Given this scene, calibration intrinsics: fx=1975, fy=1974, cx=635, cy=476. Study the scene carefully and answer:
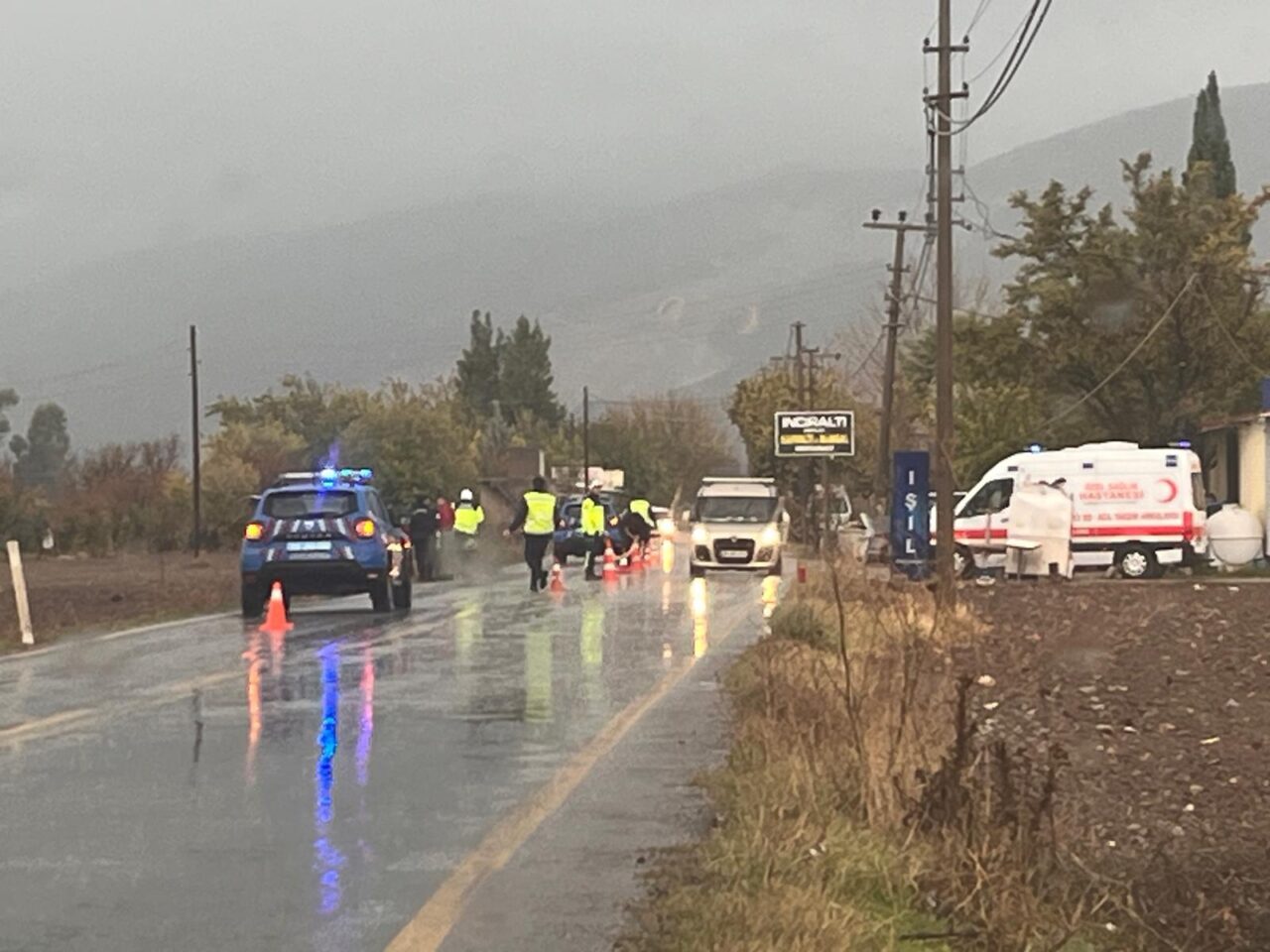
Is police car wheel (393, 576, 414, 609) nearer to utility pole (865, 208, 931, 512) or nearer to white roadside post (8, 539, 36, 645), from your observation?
white roadside post (8, 539, 36, 645)

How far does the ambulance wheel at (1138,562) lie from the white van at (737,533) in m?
6.46

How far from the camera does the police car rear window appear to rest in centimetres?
2417

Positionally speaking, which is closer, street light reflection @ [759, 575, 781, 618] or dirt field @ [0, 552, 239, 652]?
dirt field @ [0, 552, 239, 652]

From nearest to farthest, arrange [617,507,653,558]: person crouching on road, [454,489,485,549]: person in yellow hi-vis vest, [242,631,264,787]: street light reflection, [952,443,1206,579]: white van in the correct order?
1. [242,631,264,787]: street light reflection
2. [952,443,1206,579]: white van
3. [454,489,485,549]: person in yellow hi-vis vest
4. [617,507,653,558]: person crouching on road

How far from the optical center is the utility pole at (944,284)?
23734 millimetres

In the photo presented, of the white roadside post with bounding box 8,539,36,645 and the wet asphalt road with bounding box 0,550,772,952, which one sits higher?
the white roadside post with bounding box 8,539,36,645

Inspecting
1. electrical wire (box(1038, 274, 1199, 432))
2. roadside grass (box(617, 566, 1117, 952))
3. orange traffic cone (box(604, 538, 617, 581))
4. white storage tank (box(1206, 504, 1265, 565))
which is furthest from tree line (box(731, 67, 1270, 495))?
roadside grass (box(617, 566, 1117, 952))

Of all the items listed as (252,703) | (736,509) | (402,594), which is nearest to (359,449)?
(736,509)

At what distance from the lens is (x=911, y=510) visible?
31391 mm

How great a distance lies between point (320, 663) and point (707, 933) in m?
11.2

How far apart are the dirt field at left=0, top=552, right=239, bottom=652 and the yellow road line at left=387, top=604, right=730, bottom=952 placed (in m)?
9.96

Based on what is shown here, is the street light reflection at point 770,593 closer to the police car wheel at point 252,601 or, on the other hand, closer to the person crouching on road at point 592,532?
the person crouching on road at point 592,532

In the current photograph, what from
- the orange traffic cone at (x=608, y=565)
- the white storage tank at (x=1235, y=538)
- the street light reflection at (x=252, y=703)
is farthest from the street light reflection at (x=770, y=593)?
the white storage tank at (x=1235, y=538)

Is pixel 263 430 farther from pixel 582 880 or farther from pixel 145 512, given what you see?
pixel 582 880
